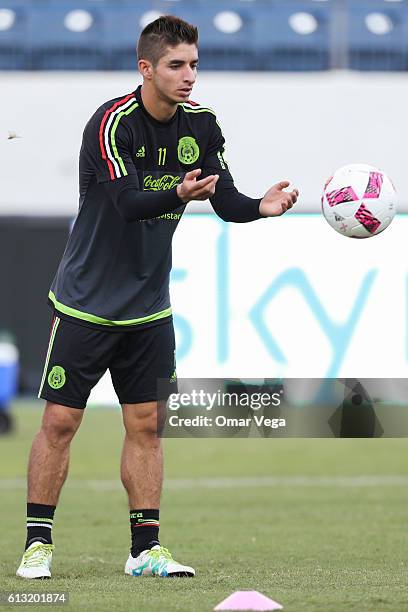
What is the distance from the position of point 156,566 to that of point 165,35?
1.85 meters

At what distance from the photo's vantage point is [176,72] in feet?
14.5

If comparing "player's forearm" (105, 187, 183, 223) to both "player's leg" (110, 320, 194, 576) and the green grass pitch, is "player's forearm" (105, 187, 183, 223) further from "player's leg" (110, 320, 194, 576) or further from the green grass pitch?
the green grass pitch

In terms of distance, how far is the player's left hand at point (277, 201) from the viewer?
4.41 meters

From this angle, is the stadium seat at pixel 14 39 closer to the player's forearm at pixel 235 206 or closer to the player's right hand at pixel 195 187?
the player's forearm at pixel 235 206

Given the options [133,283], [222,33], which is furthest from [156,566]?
[222,33]

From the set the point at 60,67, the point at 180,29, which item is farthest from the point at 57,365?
the point at 60,67

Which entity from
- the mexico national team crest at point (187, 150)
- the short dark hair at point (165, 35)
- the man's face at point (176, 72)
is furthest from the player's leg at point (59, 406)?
the short dark hair at point (165, 35)

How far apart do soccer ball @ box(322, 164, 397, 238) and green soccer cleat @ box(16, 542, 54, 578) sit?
63.8 inches

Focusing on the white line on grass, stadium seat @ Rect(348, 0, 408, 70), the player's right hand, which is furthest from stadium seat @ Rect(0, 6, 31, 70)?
the player's right hand

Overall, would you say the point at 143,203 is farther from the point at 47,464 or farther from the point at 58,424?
the point at 47,464

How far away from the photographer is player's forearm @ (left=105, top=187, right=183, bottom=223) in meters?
4.18

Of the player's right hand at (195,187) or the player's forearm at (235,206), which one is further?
the player's forearm at (235,206)

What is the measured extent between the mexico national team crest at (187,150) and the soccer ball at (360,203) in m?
0.62

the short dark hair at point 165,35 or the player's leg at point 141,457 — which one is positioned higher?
the short dark hair at point 165,35
